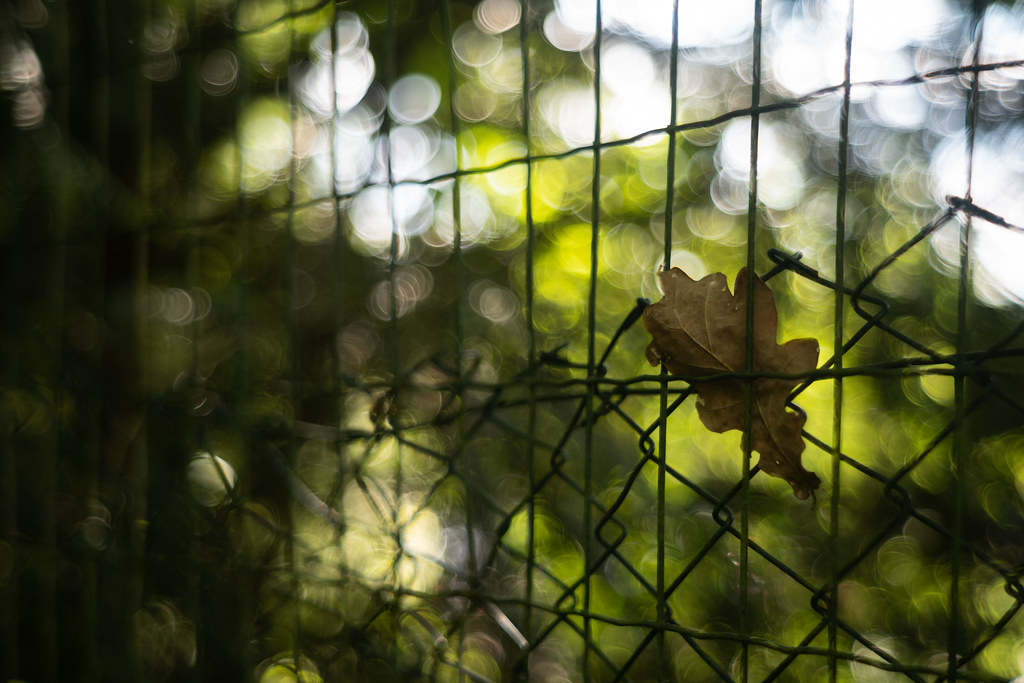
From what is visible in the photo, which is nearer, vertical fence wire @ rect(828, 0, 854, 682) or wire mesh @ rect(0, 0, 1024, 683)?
vertical fence wire @ rect(828, 0, 854, 682)

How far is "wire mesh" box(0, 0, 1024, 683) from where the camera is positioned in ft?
4.35

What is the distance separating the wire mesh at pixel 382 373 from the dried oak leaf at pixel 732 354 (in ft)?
0.28

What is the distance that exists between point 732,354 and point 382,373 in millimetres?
2601

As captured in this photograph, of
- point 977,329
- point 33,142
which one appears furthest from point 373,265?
point 977,329

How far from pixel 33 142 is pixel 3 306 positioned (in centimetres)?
46

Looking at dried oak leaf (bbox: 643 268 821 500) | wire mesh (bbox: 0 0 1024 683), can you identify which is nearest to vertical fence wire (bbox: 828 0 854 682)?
dried oak leaf (bbox: 643 268 821 500)

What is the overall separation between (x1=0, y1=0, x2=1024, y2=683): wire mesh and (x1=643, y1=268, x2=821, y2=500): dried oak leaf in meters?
0.09

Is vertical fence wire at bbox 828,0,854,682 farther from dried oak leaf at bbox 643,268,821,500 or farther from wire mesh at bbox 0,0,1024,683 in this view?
wire mesh at bbox 0,0,1024,683

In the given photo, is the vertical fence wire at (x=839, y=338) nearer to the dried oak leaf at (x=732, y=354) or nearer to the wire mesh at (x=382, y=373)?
the dried oak leaf at (x=732, y=354)

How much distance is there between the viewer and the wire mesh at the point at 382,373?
1327 millimetres

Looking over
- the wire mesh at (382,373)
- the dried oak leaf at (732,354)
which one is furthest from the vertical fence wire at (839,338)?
the wire mesh at (382,373)

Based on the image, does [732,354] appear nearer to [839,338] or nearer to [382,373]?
[839,338]

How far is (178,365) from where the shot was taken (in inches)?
111

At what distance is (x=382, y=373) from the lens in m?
3.25
